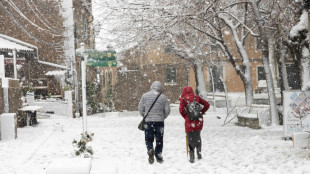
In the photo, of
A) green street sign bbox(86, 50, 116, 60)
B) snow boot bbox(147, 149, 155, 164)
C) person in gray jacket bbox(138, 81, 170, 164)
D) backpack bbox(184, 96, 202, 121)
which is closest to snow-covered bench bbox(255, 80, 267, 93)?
green street sign bbox(86, 50, 116, 60)

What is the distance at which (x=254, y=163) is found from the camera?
8703 mm

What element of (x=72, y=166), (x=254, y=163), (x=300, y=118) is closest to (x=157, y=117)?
(x=254, y=163)

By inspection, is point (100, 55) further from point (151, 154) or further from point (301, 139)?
point (301, 139)

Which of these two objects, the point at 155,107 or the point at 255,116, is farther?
the point at 255,116

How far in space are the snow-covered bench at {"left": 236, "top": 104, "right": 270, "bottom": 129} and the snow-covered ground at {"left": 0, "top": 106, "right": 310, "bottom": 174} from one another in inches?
26.5

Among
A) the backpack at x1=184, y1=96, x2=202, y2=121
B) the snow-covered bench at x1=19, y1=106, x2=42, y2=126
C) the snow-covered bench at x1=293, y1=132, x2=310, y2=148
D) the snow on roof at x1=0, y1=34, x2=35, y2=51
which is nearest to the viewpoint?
the backpack at x1=184, y1=96, x2=202, y2=121

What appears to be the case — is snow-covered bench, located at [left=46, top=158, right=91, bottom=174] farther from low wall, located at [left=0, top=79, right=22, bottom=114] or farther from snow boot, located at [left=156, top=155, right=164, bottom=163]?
low wall, located at [left=0, top=79, right=22, bottom=114]

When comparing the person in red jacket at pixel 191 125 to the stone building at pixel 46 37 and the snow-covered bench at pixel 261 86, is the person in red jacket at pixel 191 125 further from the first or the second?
the snow-covered bench at pixel 261 86

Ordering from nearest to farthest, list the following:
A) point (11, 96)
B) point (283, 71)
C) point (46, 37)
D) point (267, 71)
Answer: point (267, 71)
point (283, 71)
point (11, 96)
point (46, 37)

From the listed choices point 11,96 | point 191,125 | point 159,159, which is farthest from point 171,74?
point 191,125

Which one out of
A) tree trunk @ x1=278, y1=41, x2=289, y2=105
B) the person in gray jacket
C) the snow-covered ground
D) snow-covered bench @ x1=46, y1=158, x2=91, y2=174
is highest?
tree trunk @ x1=278, y1=41, x2=289, y2=105

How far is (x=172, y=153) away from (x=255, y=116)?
6353 mm

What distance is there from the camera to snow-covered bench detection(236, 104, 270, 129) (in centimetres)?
1535

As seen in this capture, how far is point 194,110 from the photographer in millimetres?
8727
